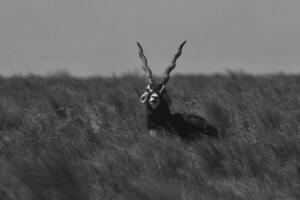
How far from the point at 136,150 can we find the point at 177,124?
2028mm

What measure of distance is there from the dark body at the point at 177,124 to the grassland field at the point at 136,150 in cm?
20

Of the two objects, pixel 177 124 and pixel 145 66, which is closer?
pixel 177 124

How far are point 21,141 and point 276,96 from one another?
237 inches

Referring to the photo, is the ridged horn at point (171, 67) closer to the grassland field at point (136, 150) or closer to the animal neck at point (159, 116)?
the animal neck at point (159, 116)

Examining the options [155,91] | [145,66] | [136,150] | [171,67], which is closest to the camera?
[136,150]

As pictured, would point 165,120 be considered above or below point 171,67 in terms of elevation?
below

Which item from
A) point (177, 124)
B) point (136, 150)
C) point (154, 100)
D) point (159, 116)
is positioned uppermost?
point (136, 150)

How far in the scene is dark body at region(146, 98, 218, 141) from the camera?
28.0 feet

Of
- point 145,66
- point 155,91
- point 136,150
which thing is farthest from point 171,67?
point 136,150

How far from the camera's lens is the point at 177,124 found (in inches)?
346

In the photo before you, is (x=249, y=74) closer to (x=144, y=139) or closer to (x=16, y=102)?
(x=16, y=102)

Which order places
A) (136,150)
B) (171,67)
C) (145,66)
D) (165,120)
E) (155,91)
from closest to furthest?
(136,150) → (155,91) → (165,120) → (171,67) → (145,66)

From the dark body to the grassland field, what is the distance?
203 mm

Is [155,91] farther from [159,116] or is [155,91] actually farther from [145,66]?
[145,66]
